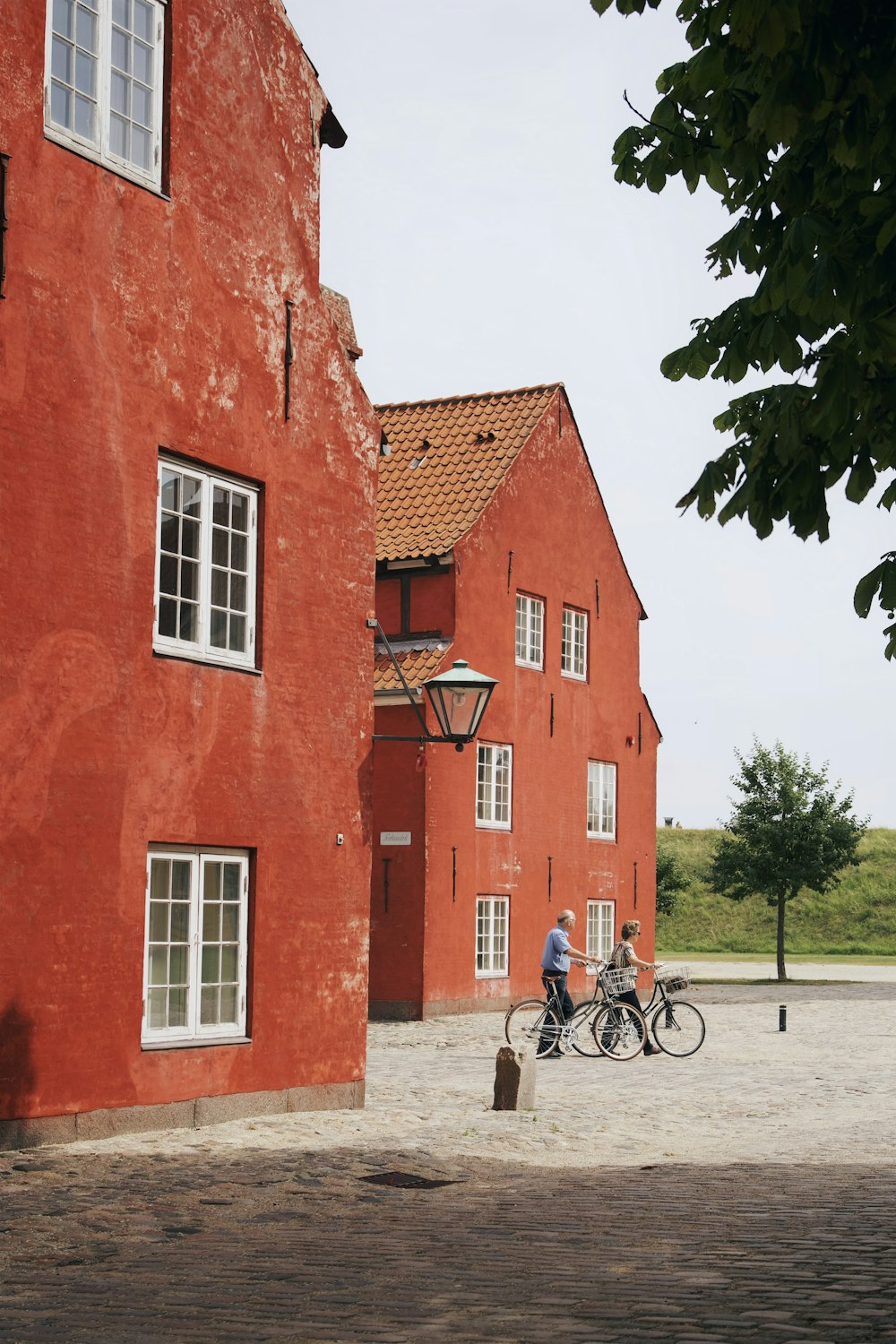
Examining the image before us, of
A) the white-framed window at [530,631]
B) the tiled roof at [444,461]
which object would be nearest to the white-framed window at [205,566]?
the tiled roof at [444,461]

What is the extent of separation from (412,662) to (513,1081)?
12810 millimetres

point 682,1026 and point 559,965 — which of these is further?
point 682,1026

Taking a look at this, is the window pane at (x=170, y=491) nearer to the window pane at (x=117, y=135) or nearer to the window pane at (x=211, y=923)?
the window pane at (x=117, y=135)

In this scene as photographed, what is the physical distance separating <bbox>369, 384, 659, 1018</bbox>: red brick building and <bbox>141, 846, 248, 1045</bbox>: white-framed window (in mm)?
11793

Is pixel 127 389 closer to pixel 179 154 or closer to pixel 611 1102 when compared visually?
pixel 179 154

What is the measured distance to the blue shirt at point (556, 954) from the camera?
19531 mm

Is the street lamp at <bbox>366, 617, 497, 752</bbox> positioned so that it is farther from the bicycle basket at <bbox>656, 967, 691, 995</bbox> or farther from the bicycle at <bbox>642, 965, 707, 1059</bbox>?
the bicycle basket at <bbox>656, 967, 691, 995</bbox>

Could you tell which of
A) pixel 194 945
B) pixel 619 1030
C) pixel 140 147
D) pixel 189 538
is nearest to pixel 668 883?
pixel 619 1030

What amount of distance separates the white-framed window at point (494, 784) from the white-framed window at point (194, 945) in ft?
44.9

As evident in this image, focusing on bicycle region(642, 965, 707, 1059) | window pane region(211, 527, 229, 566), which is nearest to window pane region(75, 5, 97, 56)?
window pane region(211, 527, 229, 566)

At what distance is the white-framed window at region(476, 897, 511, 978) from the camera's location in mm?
27141

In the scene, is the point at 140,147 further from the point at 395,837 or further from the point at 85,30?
the point at 395,837

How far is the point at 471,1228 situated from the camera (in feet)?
28.8

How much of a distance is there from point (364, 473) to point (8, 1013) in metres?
6.31
